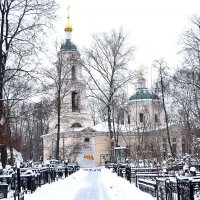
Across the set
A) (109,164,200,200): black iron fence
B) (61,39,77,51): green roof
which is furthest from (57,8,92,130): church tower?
(109,164,200,200): black iron fence

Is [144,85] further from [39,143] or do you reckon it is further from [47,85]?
[47,85]

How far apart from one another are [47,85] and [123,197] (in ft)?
28.6

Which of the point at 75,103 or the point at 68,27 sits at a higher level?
the point at 68,27

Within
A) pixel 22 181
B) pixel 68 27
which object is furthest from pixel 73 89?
pixel 22 181

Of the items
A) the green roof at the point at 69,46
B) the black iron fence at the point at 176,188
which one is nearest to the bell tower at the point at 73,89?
the green roof at the point at 69,46

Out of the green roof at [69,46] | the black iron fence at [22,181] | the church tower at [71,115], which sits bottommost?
the black iron fence at [22,181]

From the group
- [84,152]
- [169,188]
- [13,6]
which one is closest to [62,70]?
[13,6]

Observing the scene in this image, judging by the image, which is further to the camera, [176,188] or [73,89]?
[73,89]

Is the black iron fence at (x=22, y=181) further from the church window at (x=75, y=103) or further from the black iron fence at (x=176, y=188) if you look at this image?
the church window at (x=75, y=103)

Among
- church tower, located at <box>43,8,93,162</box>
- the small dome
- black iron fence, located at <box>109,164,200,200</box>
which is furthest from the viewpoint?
the small dome

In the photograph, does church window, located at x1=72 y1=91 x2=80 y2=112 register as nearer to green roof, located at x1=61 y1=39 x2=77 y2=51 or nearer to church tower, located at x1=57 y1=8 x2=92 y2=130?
church tower, located at x1=57 y1=8 x2=92 y2=130

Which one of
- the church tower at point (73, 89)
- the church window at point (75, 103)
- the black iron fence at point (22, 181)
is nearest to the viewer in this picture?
the black iron fence at point (22, 181)

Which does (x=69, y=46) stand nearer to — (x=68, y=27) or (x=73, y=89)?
(x=68, y=27)

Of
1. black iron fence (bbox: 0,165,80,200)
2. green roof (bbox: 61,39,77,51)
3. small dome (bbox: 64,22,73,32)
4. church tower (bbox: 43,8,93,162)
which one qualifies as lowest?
black iron fence (bbox: 0,165,80,200)
